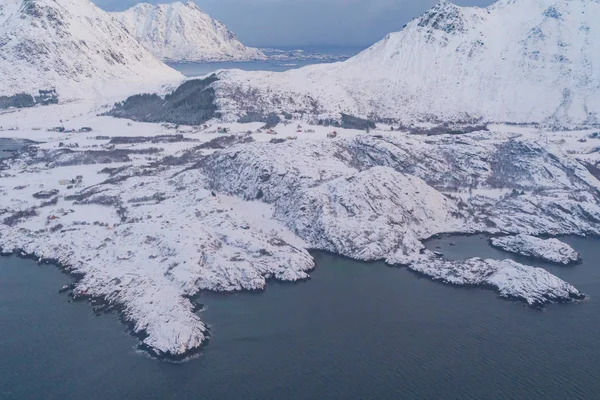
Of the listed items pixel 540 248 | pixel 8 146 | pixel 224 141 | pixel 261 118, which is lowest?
pixel 8 146

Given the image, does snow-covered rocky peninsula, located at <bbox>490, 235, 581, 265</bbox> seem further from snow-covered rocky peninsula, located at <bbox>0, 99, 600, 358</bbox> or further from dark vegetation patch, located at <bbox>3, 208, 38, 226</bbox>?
dark vegetation patch, located at <bbox>3, 208, 38, 226</bbox>

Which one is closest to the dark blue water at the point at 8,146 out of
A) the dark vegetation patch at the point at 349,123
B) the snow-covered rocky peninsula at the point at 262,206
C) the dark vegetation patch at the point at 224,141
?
the snow-covered rocky peninsula at the point at 262,206

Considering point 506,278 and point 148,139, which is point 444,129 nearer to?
point 148,139

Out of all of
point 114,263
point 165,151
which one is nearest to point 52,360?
point 114,263

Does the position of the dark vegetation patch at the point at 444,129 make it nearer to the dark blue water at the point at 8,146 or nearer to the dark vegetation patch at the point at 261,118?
the dark vegetation patch at the point at 261,118

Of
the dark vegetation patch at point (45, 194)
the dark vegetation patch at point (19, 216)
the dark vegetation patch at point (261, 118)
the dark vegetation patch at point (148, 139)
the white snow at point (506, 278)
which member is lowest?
the dark vegetation patch at point (19, 216)

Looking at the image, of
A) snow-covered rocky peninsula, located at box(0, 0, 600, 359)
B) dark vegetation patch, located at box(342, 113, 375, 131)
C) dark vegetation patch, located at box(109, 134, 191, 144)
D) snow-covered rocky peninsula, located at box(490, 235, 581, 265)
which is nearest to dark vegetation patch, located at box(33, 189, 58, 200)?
snow-covered rocky peninsula, located at box(0, 0, 600, 359)

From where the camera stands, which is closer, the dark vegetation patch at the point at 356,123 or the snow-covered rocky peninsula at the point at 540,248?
the snow-covered rocky peninsula at the point at 540,248

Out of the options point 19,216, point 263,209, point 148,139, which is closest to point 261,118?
point 148,139
